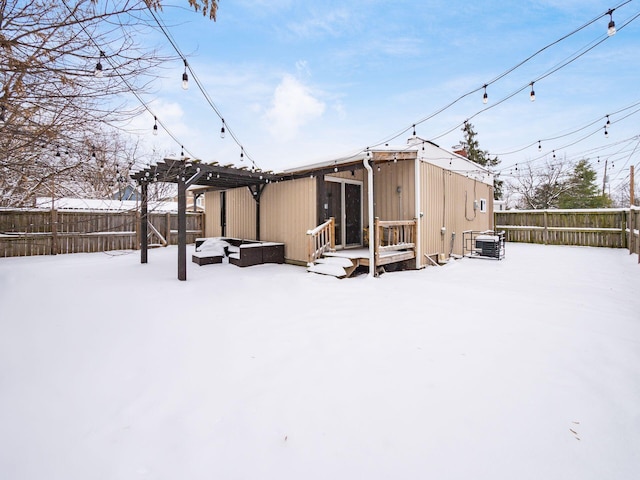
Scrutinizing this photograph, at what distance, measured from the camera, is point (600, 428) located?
1878mm

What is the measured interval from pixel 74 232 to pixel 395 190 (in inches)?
399

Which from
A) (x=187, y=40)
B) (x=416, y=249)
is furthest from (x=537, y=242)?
(x=187, y=40)

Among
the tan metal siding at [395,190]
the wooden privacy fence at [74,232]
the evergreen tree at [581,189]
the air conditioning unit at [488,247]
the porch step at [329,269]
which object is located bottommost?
the porch step at [329,269]

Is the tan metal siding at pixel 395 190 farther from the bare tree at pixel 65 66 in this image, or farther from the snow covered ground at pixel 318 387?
the bare tree at pixel 65 66

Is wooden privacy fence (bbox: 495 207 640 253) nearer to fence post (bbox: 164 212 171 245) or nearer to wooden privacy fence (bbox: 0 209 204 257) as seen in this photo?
fence post (bbox: 164 212 171 245)

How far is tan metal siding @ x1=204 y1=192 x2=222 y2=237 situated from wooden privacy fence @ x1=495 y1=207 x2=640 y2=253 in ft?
40.1

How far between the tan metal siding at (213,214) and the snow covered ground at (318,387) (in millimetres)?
6668

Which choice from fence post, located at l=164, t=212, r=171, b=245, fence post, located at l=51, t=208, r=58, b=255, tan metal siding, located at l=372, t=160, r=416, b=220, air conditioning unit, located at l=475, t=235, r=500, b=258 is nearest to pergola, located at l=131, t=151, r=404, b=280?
tan metal siding, located at l=372, t=160, r=416, b=220

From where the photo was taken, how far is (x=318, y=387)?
2.32m

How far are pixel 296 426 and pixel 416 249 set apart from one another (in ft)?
19.9

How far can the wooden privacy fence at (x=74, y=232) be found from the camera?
919 cm

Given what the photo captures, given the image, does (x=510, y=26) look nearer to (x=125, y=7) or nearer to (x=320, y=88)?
(x=320, y=88)

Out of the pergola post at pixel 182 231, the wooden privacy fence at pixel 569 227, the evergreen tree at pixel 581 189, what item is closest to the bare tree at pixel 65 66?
the pergola post at pixel 182 231

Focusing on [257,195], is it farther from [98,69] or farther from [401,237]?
[98,69]
